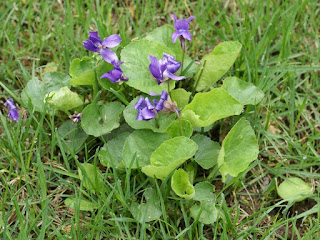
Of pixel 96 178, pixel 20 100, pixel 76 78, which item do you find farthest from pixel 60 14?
pixel 96 178

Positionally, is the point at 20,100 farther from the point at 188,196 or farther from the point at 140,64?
the point at 188,196

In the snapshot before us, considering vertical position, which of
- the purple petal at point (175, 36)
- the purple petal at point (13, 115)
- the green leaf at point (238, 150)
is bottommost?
the green leaf at point (238, 150)

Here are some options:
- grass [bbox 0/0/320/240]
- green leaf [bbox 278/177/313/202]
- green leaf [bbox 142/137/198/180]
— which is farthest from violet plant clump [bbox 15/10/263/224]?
green leaf [bbox 278/177/313/202]

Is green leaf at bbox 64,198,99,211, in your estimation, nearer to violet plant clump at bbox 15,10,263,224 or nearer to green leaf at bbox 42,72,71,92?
violet plant clump at bbox 15,10,263,224

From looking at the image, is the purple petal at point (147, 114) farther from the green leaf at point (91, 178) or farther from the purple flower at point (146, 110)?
the green leaf at point (91, 178)

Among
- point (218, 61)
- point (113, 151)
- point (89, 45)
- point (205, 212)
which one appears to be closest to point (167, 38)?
point (218, 61)

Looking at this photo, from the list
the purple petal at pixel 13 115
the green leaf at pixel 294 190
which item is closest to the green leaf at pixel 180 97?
the green leaf at pixel 294 190
